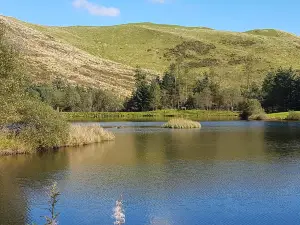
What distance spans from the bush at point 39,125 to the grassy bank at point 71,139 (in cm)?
69

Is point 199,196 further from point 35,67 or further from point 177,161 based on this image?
point 35,67

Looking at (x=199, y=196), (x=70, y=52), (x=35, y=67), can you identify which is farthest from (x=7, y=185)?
(x=70, y=52)

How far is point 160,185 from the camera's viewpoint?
2523cm

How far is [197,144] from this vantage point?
155 feet

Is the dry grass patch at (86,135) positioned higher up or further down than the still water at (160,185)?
higher up

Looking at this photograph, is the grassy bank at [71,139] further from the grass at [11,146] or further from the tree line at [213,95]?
the tree line at [213,95]

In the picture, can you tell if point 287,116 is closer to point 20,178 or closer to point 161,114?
point 161,114

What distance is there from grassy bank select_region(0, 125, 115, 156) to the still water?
1.71m

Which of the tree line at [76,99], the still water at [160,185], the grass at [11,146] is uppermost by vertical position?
the tree line at [76,99]

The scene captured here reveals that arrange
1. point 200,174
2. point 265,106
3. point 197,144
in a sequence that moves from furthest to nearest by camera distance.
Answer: point 265,106 < point 197,144 < point 200,174

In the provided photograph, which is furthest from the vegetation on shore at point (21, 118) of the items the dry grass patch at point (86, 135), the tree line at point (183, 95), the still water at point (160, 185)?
the tree line at point (183, 95)

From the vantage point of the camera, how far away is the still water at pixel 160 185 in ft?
63.5

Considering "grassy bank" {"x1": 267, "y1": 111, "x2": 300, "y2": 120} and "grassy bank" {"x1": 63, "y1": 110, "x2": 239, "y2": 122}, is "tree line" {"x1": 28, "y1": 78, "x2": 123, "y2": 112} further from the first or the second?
"grassy bank" {"x1": 267, "y1": 111, "x2": 300, "y2": 120}

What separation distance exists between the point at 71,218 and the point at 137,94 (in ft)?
335
